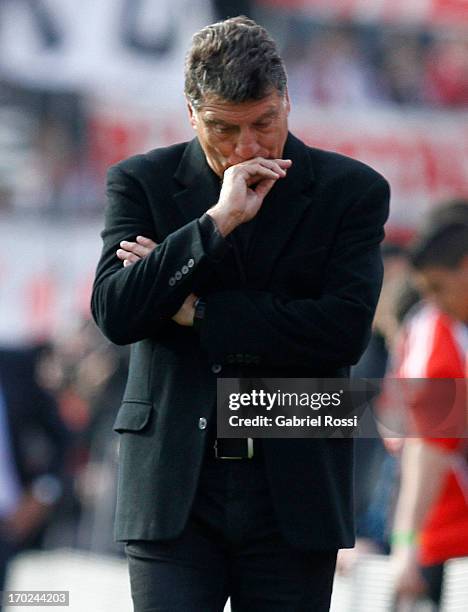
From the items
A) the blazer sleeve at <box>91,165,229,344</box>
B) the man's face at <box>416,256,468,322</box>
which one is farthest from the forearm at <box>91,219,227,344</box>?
the man's face at <box>416,256,468,322</box>

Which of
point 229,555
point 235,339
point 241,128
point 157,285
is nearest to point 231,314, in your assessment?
point 235,339

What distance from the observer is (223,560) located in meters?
3.42

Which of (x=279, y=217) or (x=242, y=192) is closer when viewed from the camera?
(x=242, y=192)

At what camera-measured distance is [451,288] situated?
5.54 m

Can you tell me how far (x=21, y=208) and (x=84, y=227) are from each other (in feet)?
1.25

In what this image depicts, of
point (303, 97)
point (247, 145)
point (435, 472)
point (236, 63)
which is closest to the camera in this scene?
point (236, 63)

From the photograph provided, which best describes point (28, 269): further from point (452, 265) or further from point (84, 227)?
point (452, 265)

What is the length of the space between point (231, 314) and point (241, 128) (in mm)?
404

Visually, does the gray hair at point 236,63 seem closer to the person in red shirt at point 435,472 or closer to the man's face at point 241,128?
the man's face at point 241,128

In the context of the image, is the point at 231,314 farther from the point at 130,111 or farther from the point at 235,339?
the point at 130,111

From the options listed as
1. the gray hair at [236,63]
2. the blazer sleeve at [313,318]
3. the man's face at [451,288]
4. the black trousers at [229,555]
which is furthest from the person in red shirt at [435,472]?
the gray hair at [236,63]

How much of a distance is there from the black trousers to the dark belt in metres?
0.02

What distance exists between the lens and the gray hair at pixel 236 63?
130 inches

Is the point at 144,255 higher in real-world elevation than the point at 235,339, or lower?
higher
